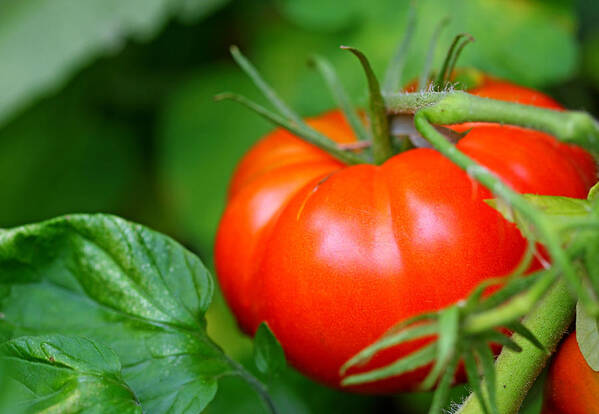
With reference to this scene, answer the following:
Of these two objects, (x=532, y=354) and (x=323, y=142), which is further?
(x=323, y=142)

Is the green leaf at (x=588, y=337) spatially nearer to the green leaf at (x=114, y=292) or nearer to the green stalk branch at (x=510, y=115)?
the green stalk branch at (x=510, y=115)

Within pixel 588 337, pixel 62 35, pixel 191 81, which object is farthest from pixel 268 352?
pixel 191 81

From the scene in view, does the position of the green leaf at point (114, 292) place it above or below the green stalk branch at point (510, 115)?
below

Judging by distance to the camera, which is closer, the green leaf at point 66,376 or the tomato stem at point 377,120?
the green leaf at point 66,376

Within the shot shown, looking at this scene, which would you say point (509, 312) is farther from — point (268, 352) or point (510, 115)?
point (268, 352)

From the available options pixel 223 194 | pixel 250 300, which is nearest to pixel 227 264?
pixel 250 300

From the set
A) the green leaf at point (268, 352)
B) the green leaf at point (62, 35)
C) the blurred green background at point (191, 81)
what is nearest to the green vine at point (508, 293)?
the green leaf at point (268, 352)

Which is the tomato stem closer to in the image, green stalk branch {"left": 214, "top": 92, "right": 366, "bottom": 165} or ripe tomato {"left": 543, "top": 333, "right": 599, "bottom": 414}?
green stalk branch {"left": 214, "top": 92, "right": 366, "bottom": 165}
